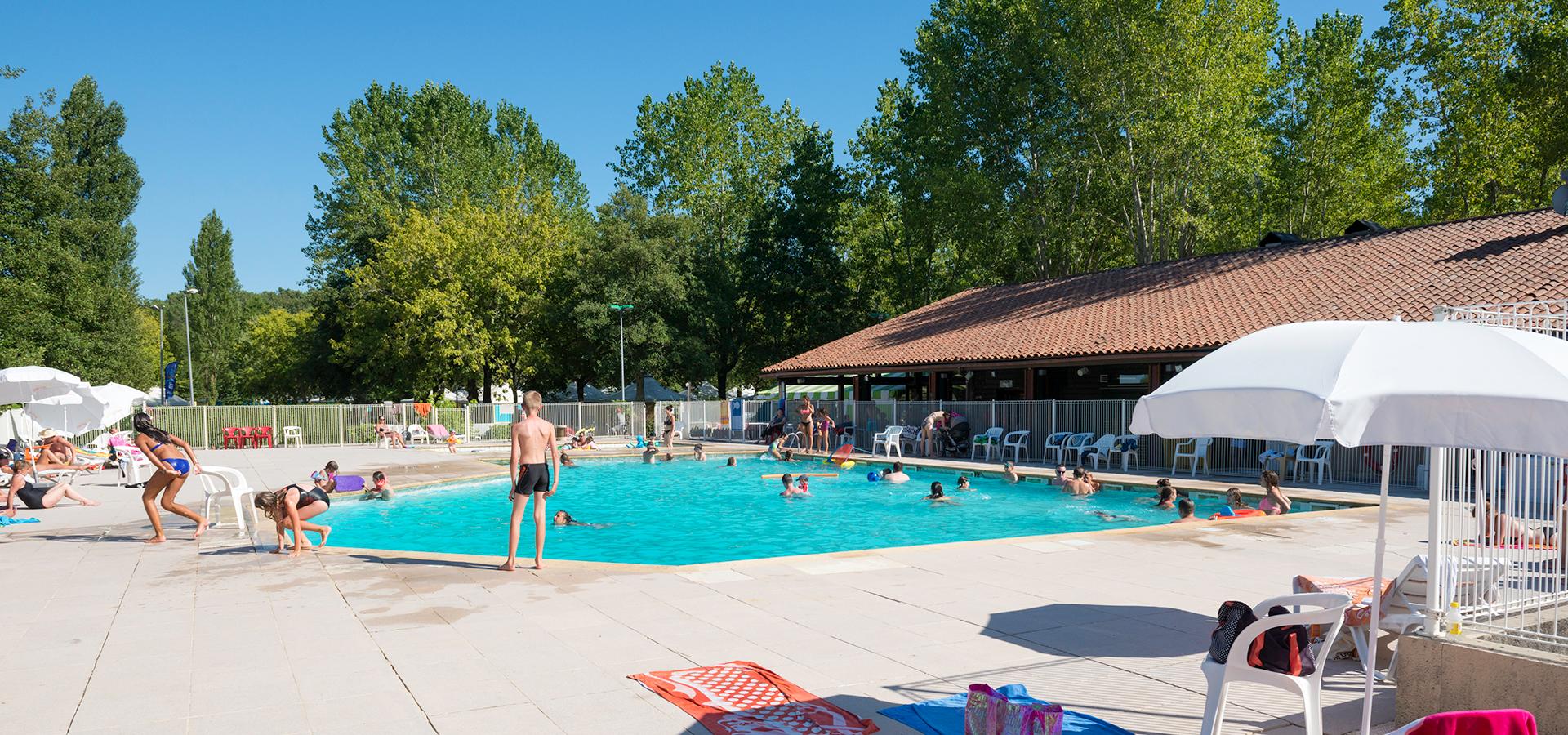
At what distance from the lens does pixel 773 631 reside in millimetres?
6676

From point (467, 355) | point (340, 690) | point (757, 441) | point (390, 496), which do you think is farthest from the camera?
point (467, 355)

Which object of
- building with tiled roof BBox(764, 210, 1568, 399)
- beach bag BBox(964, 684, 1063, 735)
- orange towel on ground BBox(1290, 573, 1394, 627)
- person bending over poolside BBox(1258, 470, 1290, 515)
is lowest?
person bending over poolside BBox(1258, 470, 1290, 515)

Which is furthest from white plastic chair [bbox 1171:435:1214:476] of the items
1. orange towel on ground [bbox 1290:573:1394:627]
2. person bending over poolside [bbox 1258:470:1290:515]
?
orange towel on ground [bbox 1290:573:1394:627]

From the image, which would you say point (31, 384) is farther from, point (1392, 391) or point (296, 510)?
point (1392, 391)

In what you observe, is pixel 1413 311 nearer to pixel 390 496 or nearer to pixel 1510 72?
pixel 1510 72

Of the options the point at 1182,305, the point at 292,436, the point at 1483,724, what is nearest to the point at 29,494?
the point at 1483,724

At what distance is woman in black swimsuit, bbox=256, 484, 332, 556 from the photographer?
1032cm

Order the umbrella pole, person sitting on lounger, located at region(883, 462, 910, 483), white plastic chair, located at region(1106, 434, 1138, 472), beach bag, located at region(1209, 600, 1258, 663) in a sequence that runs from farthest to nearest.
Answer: white plastic chair, located at region(1106, 434, 1138, 472), person sitting on lounger, located at region(883, 462, 910, 483), beach bag, located at region(1209, 600, 1258, 663), the umbrella pole

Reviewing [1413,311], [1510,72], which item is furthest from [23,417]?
[1510,72]

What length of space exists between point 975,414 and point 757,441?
10.0 meters

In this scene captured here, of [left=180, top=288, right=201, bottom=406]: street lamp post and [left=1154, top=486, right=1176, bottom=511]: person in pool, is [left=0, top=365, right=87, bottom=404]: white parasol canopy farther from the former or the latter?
[left=180, top=288, right=201, bottom=406]: street lamp post

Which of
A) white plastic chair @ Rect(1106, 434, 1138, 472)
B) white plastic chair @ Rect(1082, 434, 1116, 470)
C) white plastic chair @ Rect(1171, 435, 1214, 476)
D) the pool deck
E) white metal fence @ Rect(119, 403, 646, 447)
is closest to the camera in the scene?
the pool deck

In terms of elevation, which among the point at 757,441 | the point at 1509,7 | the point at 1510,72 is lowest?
the point at 757,441

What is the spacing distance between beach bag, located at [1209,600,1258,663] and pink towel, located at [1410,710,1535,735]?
3.80 feet
